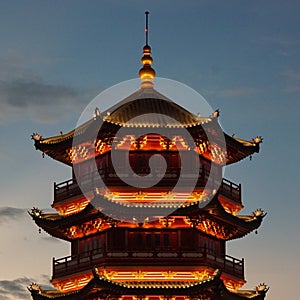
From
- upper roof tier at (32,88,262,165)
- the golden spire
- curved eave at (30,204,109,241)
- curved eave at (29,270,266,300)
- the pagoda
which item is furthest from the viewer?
the golden spire

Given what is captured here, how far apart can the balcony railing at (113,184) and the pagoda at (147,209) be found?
0.06 metres

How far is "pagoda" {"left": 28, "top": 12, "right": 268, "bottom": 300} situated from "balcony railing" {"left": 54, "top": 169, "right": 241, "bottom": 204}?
0.06 meters

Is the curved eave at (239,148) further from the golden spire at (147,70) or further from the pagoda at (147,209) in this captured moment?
the golden spire at (147,70)

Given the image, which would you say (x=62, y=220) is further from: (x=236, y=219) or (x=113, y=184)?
(x=236, y=219)

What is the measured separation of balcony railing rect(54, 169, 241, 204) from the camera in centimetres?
4956

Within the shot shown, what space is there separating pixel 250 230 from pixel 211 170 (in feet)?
12.9

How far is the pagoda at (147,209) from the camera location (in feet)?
157

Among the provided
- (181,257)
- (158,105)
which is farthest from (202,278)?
(158,105)

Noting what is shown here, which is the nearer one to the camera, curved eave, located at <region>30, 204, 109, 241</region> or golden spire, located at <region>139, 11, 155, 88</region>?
curved eave, located at <region>30, 204, 109, 241</region>

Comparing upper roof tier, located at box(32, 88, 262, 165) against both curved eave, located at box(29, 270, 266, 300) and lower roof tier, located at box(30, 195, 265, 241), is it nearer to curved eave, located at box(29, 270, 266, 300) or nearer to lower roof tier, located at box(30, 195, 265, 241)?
lower roof tier, located at box(30, 195, 265, 241)

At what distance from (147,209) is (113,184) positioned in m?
2.28

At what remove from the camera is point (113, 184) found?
49.4 m

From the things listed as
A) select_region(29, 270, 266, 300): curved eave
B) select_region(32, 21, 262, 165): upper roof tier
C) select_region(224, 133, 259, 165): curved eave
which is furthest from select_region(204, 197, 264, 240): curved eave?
select_region(29, 270, 266, 300): curved eave

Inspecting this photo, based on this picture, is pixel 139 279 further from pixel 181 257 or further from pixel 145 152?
pixel 145 152
